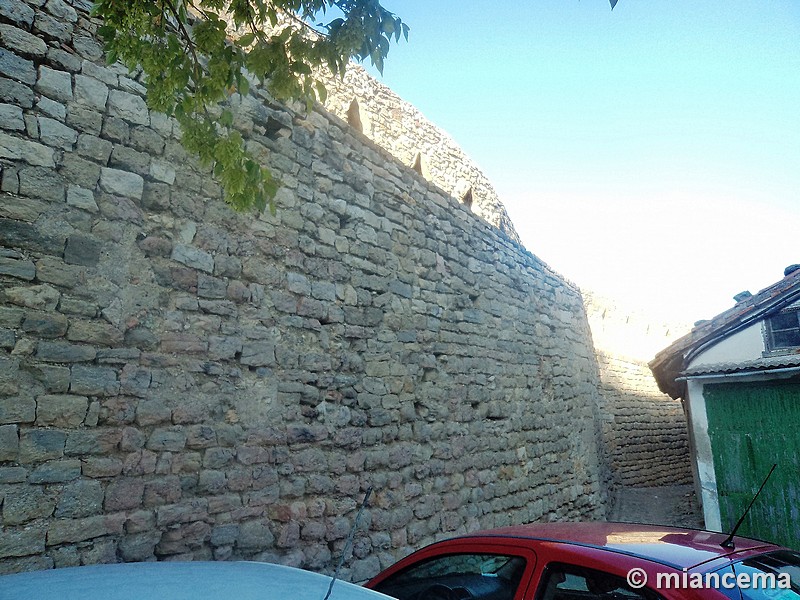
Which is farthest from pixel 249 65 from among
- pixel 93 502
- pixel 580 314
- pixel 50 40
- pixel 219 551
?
pixel 580 314

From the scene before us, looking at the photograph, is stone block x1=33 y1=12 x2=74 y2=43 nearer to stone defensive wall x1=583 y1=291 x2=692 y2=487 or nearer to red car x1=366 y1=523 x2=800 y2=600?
red car x1=366 y1=523 x2=800 y2=600

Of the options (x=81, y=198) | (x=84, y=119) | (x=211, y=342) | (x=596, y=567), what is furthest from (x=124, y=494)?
(x=596, y=567)

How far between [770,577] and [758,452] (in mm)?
5797

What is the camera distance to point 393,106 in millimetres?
7793

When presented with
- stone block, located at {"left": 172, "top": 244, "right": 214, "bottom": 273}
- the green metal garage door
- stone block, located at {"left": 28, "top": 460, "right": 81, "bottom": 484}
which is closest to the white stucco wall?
the green metal garage door

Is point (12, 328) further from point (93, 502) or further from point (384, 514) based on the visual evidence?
point (384, 514)

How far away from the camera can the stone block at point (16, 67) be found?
297cm

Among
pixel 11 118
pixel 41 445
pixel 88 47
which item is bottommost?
pixel 41 445

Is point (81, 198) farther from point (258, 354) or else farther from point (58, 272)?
point (258, 354)

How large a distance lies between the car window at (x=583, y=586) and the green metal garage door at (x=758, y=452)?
5.82 meters

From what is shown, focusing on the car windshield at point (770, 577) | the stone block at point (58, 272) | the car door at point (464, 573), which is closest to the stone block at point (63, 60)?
the stone block at point (58, 272)

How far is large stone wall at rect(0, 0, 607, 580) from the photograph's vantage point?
2.97 metres

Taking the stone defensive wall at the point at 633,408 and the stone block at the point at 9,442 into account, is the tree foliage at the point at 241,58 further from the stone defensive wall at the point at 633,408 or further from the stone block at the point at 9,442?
the stone defensive wall at the point at 633,408

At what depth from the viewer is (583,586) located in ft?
6.69
